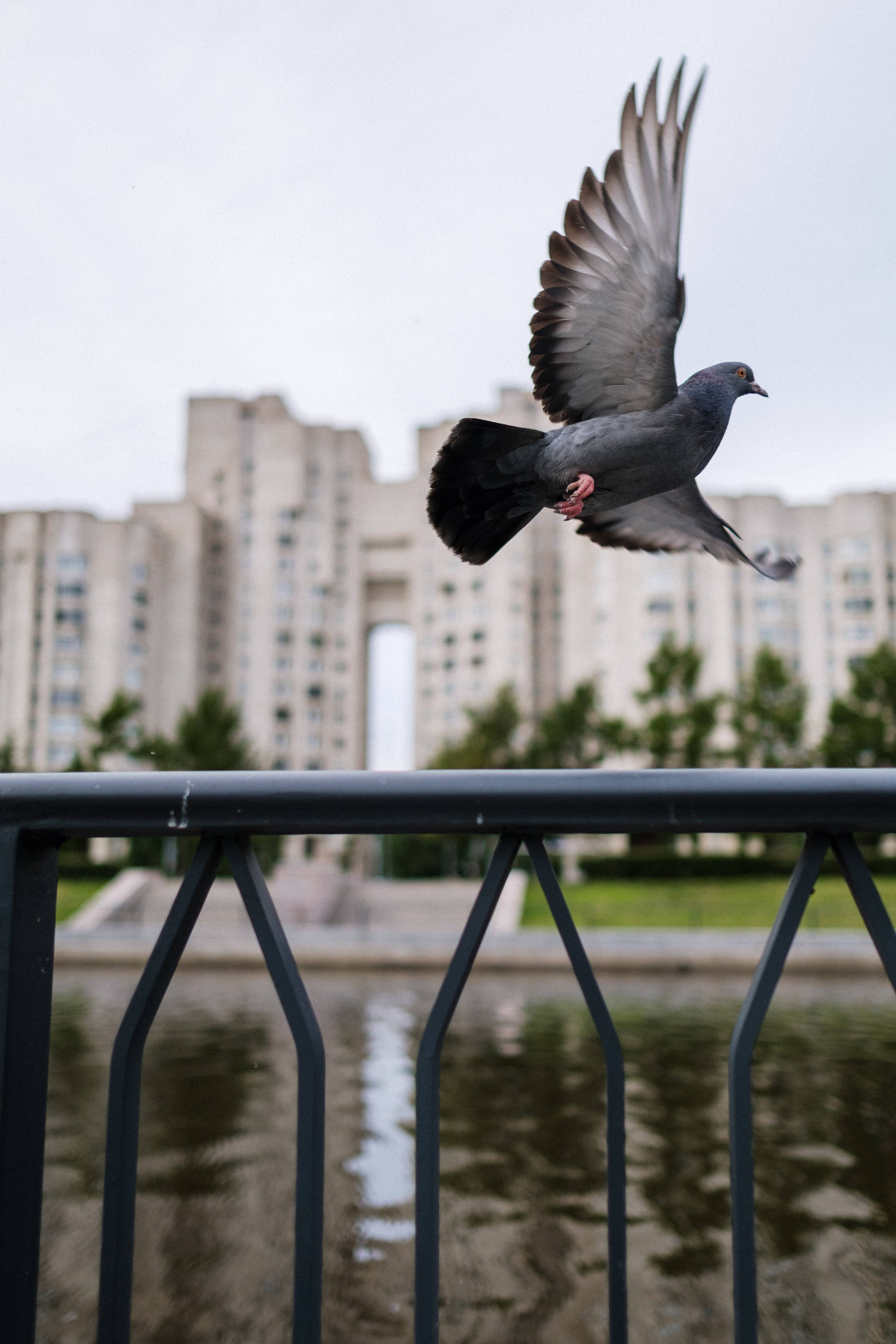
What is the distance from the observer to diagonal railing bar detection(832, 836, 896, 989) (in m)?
1.01

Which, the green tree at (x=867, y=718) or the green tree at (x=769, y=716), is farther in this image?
the green tree at (x=769, y=716)

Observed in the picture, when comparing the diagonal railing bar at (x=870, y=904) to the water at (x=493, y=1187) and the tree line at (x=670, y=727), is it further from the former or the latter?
the tree line at (x=670, y=727)

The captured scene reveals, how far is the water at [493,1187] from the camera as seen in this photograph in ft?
12.7

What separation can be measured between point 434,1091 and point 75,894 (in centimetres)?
2916

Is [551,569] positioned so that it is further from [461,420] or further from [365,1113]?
[461,420]

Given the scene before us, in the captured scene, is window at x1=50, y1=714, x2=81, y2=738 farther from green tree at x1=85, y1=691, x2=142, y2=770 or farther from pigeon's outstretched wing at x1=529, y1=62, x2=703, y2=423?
pigeon's outstretched wing at x1=529, y1=62, x2=703, y2=423

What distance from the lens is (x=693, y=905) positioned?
78.5 feet

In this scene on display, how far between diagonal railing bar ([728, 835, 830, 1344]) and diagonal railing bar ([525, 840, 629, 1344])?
0.11 metres

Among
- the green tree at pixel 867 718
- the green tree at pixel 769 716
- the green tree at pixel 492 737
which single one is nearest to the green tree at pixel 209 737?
the green tree at pixel 492 737

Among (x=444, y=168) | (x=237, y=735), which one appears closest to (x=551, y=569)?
(x=237, y=735)

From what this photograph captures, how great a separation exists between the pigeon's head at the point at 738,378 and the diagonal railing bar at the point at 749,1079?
2.20ft

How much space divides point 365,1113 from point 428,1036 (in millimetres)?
6357

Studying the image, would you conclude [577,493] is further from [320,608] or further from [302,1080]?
[320,608]

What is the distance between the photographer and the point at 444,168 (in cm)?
214
